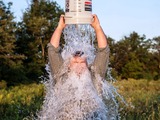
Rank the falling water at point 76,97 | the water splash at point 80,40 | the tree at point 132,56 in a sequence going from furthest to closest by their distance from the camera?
the tree at point 132,56 → the water splash at point 80,40 → the falling water at point 76,97

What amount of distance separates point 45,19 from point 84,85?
29988 mm

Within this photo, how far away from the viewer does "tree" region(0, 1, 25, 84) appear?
27.1 metres

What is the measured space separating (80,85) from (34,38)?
1216 inches

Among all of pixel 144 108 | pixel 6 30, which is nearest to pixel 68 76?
pixel 144 108

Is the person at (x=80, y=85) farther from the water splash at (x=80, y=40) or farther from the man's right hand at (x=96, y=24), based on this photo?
the water splash at (x=80, y=40)

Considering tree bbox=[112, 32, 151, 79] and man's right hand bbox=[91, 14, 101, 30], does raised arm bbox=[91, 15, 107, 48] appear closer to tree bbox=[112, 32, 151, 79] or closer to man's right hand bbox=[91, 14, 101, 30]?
man's right hand bbox=[91, 14, 101, 30]

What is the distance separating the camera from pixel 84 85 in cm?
311

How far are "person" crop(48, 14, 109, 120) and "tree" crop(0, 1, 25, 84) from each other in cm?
2363

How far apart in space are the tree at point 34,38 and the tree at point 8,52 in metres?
2.28

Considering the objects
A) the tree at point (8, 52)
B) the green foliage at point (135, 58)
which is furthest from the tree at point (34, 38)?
the green foliage at point (135, 58)

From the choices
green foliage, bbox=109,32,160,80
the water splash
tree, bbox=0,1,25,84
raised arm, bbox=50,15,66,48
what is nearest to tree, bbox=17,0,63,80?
tree, bbox=0,1,25,84

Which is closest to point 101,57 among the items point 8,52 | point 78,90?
point 78,90

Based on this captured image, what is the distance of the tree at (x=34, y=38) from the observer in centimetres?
3166

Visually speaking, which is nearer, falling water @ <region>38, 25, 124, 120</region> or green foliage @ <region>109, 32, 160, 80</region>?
falling water @ <region>38, 25, 124, 120</region>
